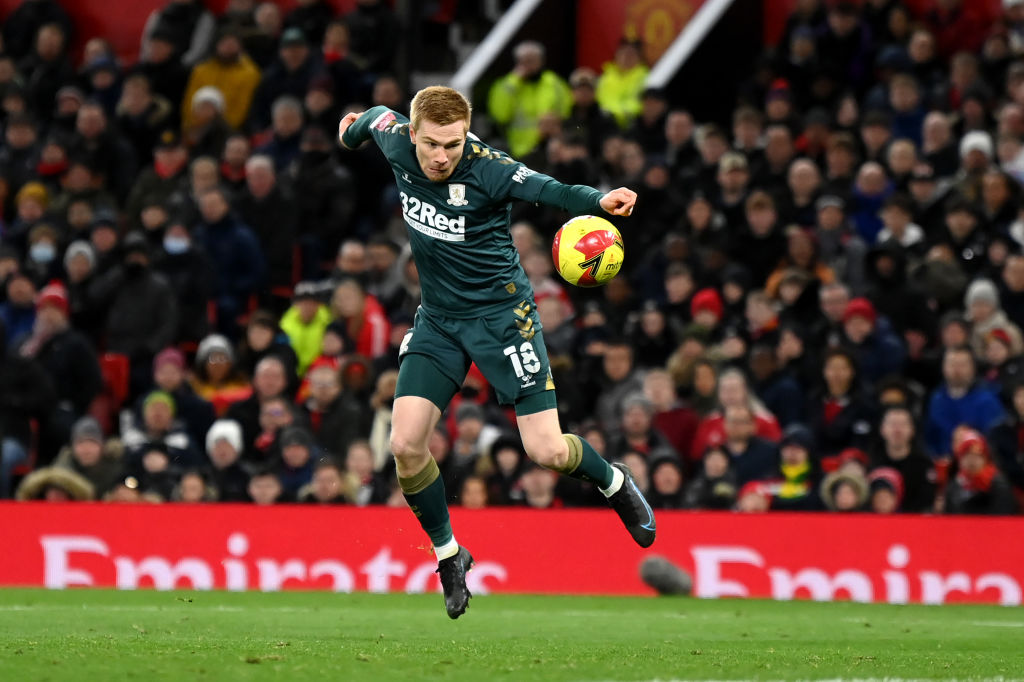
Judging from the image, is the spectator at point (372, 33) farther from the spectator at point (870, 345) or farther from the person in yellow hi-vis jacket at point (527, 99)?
the spectator at point (870, 345)

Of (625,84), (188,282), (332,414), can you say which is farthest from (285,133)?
(332,414)

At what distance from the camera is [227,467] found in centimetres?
1324

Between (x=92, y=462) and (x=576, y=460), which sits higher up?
(x=92, y=462)

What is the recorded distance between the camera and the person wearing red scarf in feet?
39.5

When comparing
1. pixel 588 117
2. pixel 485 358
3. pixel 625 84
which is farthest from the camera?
pixel 625 84

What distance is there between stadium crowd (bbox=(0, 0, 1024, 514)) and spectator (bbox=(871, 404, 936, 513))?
0.02 metres

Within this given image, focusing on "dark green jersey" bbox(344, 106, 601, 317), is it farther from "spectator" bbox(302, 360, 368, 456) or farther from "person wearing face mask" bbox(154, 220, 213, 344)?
"person wearing face mask" bbox(154, 220, 213, 344)

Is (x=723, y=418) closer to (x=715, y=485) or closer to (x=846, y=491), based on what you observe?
(x=715, y=485)

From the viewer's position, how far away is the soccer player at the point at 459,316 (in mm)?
8125

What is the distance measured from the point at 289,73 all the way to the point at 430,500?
9087 mm

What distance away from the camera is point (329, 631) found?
8906mm

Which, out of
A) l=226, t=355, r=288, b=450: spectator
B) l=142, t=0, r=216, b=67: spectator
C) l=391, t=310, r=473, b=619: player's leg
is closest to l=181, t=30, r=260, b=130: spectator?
l=142, t=0, r=216, b=67: spectator

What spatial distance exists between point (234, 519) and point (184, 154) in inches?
198

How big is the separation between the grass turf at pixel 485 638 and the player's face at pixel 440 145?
2.18 metres
